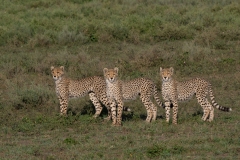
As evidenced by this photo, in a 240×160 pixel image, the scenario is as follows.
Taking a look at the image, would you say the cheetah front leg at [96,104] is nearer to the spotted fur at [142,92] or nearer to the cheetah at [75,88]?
the cheetah at [75,88]

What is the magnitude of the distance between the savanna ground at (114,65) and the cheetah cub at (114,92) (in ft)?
0.67

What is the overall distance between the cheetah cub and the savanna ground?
0.67 feet

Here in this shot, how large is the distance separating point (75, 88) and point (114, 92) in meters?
0.97

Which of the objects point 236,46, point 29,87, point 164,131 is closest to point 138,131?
point 164,131

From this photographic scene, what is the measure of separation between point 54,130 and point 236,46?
7.83m

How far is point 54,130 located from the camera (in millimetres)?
9750

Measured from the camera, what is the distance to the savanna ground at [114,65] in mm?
8422

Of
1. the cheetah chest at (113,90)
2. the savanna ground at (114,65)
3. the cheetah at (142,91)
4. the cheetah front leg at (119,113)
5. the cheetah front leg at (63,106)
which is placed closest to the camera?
the savanna ground at (114,65)

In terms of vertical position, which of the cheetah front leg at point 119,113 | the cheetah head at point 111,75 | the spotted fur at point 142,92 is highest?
the cheetah head at point 111,75

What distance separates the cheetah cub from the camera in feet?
33.2

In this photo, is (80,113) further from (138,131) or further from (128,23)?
(128,23)

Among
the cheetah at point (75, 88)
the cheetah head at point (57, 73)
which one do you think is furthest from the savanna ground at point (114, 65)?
the cheetah head at point (57, 73)

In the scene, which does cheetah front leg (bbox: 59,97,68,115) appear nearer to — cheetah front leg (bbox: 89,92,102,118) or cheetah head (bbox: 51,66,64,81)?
cheetah head (bbox: 51,66,64,81)

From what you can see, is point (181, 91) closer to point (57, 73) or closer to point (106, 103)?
point (106, 103)
